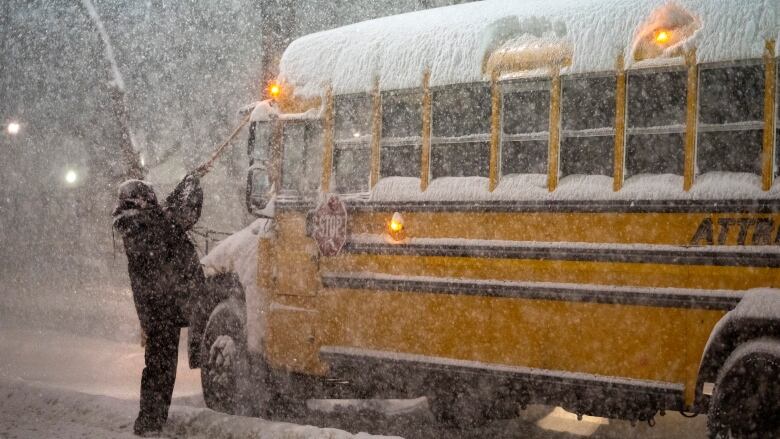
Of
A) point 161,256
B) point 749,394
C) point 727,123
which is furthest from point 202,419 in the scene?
point 727,123

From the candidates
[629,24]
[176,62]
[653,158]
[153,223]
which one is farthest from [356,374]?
[176,62]

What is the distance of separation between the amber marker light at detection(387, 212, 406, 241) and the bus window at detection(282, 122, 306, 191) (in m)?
0.97

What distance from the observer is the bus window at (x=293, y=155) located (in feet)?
20.2

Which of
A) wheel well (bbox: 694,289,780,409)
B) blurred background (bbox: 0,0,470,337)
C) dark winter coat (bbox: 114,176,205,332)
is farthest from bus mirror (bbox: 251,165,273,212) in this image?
blurred background (bbox: 0,0,470,337)

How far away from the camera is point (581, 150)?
4.88 meters

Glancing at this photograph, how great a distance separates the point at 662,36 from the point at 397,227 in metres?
2.01

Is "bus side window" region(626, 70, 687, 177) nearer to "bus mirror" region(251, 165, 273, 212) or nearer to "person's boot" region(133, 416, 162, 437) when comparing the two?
"bus mirror" region(251, 165, 273, 212)

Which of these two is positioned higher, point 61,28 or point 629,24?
point 61,28

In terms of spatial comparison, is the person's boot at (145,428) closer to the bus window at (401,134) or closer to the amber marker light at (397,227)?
the amber marker light at (397,227)

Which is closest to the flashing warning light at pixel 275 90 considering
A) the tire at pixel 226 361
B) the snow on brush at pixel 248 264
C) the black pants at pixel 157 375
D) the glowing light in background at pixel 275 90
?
the glowing light in background at pixel 275 90

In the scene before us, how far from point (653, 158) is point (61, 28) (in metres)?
22.7

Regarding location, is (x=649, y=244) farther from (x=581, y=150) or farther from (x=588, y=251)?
(x=581, y=150)

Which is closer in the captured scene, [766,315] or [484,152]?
[766,315]

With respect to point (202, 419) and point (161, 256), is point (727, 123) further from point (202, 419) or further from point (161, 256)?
point (202, 419)
